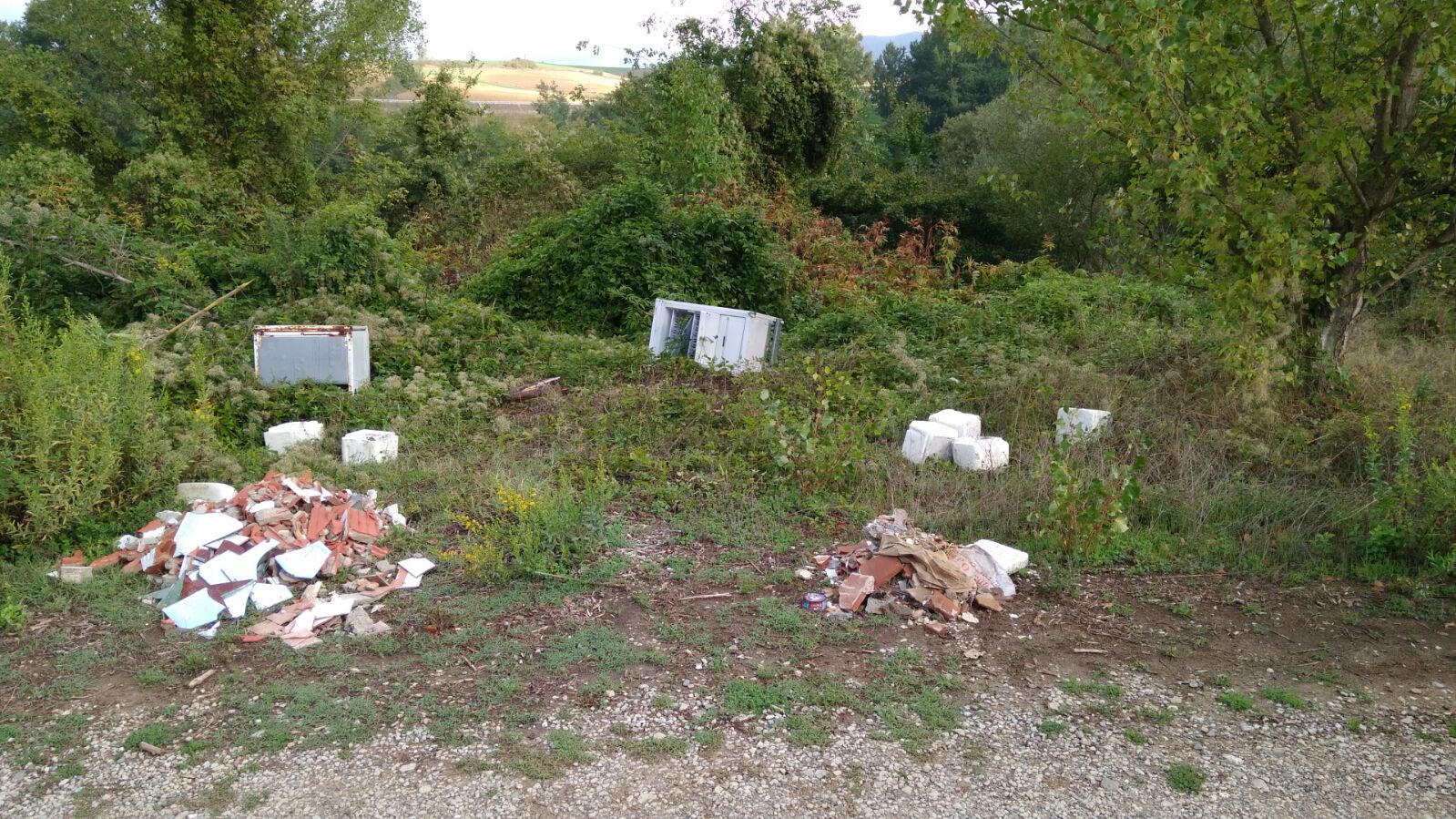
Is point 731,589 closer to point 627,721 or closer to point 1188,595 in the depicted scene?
point 627,721

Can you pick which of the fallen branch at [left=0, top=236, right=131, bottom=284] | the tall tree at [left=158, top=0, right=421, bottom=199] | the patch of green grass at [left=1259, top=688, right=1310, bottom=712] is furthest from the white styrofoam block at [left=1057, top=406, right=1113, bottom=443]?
the tall tree at [left=158, top=0, right=421, bottom=199]

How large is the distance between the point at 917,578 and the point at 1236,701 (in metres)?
1.38

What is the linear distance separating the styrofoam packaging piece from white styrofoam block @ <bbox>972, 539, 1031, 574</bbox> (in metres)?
4.13

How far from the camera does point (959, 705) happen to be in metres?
3.67

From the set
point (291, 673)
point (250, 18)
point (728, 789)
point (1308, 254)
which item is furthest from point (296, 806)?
point (250, 18)

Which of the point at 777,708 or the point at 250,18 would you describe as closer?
the point at 777,708

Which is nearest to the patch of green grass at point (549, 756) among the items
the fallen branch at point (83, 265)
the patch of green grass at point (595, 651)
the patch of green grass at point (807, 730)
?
the patch of green grass at point (595, 651)

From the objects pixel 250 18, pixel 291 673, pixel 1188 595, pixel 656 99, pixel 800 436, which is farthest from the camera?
pixel 656 99

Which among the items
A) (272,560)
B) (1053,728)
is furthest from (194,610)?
(1053,728)

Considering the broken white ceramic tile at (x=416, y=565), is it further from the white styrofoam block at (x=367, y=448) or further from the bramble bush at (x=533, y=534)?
the white styrofoam block at (x=367, y=448)

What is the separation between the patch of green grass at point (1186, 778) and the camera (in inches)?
125

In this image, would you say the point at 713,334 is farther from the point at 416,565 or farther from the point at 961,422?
the point at 416,565

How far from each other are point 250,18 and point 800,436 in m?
14.2

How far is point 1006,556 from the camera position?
4.75 metres
